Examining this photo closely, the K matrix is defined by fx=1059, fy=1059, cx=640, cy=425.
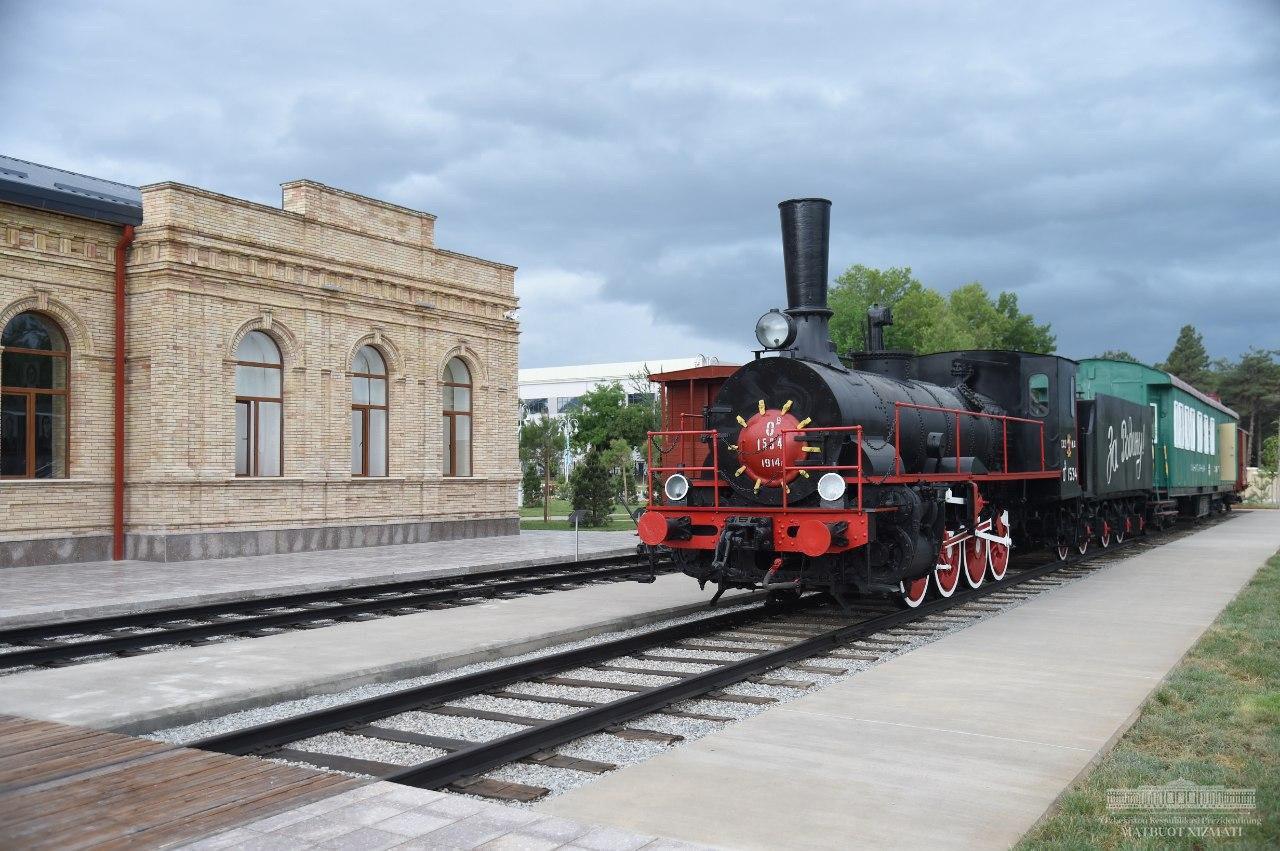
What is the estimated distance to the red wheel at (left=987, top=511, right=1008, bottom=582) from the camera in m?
13.2

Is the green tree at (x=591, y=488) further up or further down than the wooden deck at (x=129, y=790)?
further up

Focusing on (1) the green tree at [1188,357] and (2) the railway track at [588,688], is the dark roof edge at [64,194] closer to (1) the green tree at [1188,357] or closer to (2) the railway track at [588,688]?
(2) the railway track at [588,688]

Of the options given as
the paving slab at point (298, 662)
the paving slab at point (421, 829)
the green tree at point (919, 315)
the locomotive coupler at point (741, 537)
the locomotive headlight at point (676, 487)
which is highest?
the green tree at point (919, 315)

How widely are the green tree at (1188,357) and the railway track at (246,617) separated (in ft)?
348

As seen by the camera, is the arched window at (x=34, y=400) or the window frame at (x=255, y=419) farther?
the window frame at (x=255, y=419)

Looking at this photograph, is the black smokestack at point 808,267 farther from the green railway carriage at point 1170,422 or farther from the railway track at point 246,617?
the green railway carriage at point 1170,422

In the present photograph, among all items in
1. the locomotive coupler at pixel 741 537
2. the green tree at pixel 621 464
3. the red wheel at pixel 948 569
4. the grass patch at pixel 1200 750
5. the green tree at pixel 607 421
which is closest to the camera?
the grass patch at pixel 1200 750

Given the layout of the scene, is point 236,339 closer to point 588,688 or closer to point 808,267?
point 808,267

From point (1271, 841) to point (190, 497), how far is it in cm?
1638

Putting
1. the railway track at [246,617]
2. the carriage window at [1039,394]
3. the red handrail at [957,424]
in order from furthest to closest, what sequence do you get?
the carriage window at [1039,394] → the red handrail at [957,424] → the railway track at [246,617]

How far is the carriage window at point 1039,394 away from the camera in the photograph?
1451cm

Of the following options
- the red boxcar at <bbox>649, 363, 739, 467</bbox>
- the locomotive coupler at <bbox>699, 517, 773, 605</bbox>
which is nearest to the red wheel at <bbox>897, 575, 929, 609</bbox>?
the locomotive coupler at <bbox>699, 517, 773, 605</bbox>

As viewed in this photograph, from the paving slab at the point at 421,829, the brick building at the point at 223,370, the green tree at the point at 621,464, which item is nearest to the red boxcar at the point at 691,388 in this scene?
the brick building at the point at 223,370

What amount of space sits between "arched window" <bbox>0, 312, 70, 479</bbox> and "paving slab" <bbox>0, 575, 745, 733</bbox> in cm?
912
